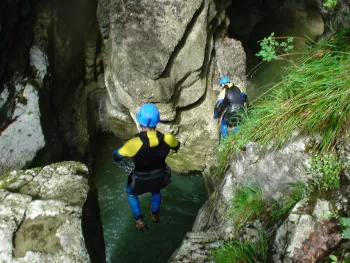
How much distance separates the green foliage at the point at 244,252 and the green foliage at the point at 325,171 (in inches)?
26.5

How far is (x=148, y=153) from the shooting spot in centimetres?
398

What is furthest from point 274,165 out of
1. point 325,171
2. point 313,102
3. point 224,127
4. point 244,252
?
point 224,127

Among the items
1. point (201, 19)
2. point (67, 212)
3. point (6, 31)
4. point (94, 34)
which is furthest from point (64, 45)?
point (67, 212)

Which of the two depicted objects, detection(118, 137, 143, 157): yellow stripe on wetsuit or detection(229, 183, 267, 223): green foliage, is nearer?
detection(229, 183, 267, 223): green foliage

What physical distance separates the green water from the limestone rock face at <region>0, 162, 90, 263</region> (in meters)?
3.18

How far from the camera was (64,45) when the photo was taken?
6.81m

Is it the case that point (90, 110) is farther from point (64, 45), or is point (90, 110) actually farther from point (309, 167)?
point (309, 167)

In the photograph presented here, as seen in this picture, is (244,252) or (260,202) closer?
(244,252)

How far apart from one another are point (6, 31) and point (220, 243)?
4.88 metres

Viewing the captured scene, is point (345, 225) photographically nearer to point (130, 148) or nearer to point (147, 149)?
point (147, 149)

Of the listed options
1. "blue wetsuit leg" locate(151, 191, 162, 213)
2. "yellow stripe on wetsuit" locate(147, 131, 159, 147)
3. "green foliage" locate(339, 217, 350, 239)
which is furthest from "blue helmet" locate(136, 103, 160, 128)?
"green foliage" locate(339, 217, 350, 239)

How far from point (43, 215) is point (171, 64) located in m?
4.56

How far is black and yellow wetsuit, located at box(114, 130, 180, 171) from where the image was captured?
390 centimetres

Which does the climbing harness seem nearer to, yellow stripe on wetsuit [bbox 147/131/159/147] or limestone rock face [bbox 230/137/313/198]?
yellow stripe on wetsuit [bbox 147/131/159/147]
